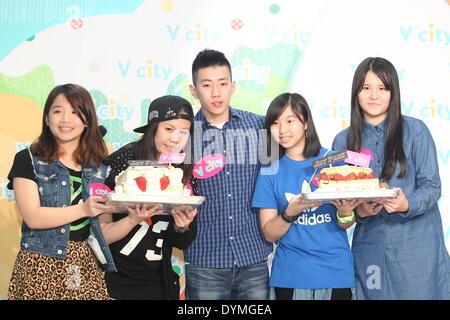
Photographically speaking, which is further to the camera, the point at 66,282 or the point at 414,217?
the point at 414,217

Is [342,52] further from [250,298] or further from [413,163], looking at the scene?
[250,298]

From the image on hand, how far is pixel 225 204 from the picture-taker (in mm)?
3002

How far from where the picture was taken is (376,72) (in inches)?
114

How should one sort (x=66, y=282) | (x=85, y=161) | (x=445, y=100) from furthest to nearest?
(x=445, y=100)
(x=85, y=161)
(x=66, y=282)

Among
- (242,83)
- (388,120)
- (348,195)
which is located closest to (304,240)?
(348,195)

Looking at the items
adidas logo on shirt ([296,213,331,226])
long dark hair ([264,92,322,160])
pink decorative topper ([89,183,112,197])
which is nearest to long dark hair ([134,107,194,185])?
pink decorative topper ([89,183,112,197])

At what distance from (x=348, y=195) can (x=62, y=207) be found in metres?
1.36

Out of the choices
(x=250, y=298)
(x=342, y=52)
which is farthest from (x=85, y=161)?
(x=342, y=52)

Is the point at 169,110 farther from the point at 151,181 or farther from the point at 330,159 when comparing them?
the point at 330,159

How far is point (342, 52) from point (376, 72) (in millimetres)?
916

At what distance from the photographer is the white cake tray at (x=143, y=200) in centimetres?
253

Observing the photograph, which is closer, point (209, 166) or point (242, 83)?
point (209, 166)

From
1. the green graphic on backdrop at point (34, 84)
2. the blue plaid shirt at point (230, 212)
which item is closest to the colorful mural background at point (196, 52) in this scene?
the green graphic on backdrop at point (34, 84)

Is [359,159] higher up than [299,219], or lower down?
higher up
